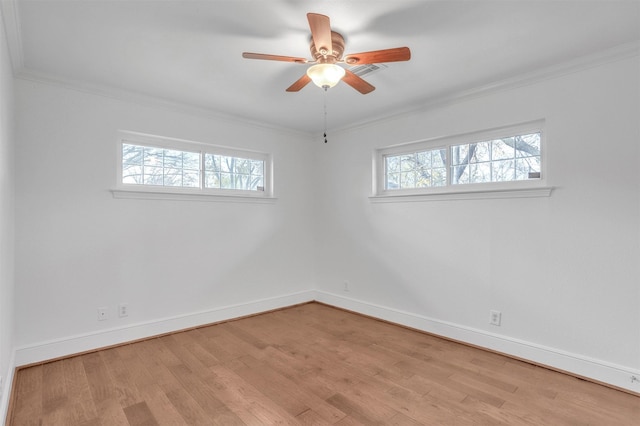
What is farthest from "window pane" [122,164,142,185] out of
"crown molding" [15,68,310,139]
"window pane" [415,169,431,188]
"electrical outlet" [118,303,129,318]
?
"window pane" [415,169,431,188]

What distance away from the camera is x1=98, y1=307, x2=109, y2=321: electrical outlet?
9.73 feet

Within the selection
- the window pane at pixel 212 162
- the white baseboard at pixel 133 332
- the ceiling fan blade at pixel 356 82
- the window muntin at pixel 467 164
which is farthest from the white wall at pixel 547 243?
the window pane at pixel 212 162

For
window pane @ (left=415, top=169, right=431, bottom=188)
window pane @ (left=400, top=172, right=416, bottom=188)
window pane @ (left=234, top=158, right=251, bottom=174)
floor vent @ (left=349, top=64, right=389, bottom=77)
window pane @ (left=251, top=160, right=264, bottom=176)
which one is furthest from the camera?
window pane @ (left=251, top=160, right=264, bottom=176)

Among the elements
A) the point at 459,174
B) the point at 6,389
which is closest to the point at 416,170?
the point at 459,174

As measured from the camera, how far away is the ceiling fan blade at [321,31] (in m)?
1.61

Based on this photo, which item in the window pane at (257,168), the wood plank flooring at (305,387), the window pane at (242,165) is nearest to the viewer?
the wood plank flooring at (305,387)

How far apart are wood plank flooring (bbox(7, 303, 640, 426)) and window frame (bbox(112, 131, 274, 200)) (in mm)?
1457

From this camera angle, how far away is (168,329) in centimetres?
337

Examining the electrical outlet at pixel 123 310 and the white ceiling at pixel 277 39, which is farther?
the electrical outlet at pixel 123 310

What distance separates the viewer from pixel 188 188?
365 centimetres

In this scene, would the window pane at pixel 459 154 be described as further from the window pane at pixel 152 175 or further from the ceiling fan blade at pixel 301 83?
the window pane at pixel 152 175

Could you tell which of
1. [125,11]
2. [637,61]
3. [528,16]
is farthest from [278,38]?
[637,61]

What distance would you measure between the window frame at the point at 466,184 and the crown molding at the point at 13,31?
3255 mm

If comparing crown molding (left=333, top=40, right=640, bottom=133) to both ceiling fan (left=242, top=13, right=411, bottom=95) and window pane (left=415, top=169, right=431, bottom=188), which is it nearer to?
window pane (left=415, top=169, right=431, bottom=188)
